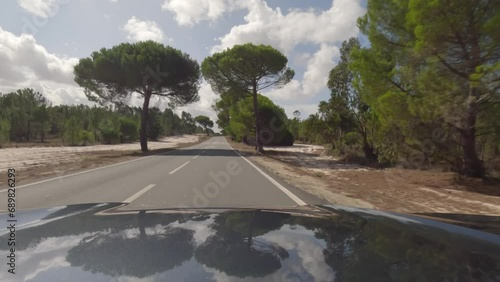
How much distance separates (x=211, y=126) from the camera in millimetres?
167500

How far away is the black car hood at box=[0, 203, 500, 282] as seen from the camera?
79.4 inches

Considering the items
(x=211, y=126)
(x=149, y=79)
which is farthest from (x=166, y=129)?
(x=149, y=79)

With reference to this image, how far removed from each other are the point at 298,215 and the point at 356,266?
68.2 inches

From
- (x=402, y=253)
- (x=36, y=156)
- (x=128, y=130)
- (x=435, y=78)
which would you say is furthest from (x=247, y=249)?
(x=128, y=130)

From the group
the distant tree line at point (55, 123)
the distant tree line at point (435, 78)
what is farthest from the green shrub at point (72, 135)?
the distant tree line at point (435, 78)

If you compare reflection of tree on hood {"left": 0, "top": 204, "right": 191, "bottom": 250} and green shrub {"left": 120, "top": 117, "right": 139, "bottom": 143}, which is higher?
green shrub {"left": 120, "top": 117, "right": 139, "bottom": 143}

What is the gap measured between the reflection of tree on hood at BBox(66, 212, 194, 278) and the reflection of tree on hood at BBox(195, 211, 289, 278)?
0.54 ft

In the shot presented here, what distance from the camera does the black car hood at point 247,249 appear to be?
6.61 feet

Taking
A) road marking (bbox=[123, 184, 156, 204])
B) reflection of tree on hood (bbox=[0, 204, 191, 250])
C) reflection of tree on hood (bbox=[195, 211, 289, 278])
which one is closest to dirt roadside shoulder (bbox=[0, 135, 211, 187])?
road marking (bbox=[123, 184, 156, 204])

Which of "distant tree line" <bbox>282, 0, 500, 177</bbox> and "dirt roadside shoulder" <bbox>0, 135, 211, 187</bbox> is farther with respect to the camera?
"dirt roadside shoulder" <bbox>0, 135, 211, 187</bbox>

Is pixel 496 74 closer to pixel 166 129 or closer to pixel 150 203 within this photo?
pixel 150 203

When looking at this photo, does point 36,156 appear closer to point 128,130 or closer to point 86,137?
point 86,137

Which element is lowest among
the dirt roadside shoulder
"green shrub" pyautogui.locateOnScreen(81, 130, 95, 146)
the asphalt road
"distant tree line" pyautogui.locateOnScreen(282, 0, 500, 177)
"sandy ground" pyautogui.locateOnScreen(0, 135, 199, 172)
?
"sandy ground" pyautogui.locateOnScreen(0, 135, 199, 172)

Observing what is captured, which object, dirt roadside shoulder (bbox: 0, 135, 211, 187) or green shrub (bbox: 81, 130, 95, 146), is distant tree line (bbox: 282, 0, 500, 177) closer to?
dirt roadside shoulder (bbox: 0, 135, 211, 187)
